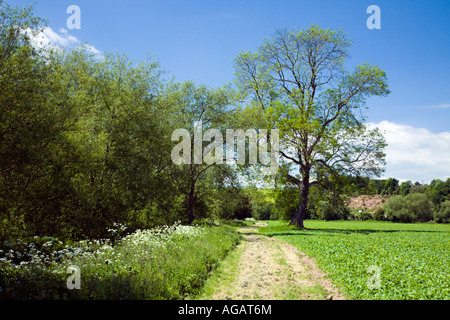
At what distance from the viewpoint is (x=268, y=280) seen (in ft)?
32.7

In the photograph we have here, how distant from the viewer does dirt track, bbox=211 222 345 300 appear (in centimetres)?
835

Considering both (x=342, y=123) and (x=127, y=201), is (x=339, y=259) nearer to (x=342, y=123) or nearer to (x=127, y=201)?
(x=127, y=201)

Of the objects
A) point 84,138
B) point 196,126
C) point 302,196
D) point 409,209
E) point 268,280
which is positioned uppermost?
point 196,126

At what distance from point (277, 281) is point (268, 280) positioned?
0.32 m

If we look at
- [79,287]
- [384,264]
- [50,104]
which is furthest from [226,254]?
[50,104]

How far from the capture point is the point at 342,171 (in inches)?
1235

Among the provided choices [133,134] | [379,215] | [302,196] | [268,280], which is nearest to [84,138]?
[133,134]

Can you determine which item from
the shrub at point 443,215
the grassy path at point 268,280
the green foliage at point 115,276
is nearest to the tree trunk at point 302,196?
the grassy path at point 268,280

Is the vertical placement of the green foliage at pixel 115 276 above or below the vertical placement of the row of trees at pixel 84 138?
below

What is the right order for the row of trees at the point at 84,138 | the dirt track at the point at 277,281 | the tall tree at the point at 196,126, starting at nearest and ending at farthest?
the dirt track at the point at 277,281, the row of trees at the point at 84,138, the tall tree at the point at 196,126

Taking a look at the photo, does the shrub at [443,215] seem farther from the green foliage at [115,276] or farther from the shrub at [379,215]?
the green foliage at [115,276]

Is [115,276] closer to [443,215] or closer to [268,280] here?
[268,280]

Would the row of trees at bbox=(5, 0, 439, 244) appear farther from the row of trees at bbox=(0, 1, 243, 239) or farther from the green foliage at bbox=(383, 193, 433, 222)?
the green foliage at bbox=(383, 193, 433, 222)

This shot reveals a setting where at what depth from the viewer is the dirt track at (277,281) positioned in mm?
8352
